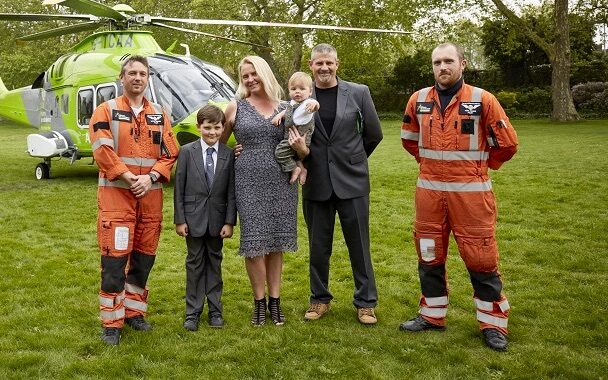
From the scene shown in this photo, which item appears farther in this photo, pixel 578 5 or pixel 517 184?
pixel 578 5

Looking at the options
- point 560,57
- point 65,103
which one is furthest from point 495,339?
point 560,57

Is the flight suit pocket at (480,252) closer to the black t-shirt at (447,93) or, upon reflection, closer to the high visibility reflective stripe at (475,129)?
the high visibility reflective stripe at (475,129)

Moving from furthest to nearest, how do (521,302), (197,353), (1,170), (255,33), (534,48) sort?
1. (534,48)
2. (255,33)
3. (1,170)
4. (521,302)
5. (197,353)

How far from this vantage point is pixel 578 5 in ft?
89.5

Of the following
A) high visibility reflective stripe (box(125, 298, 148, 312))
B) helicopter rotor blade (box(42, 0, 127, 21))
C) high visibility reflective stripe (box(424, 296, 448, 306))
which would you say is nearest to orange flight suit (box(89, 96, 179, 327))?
high visibility reflective stripe (box(125, 298, 148, 312))

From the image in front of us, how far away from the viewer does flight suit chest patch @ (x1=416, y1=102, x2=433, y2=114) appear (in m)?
3.97

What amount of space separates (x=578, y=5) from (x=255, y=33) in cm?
1485

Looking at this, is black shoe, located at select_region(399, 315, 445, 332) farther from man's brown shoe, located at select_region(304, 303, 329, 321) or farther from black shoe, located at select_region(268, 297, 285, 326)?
black shoe, located at select_region(268, 297, 285, 326)

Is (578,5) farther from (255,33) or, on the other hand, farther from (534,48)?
(255,33)

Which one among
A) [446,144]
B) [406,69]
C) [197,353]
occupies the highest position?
[406,69]

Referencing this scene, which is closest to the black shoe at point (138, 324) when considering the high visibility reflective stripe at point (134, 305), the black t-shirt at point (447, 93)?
the high visibility reflective stripe at point (134, 305)

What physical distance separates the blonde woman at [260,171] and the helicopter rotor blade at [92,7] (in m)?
4.86

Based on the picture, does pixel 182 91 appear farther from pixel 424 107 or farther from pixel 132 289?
pixel 424 107

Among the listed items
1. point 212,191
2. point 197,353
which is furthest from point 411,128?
point 197,353
